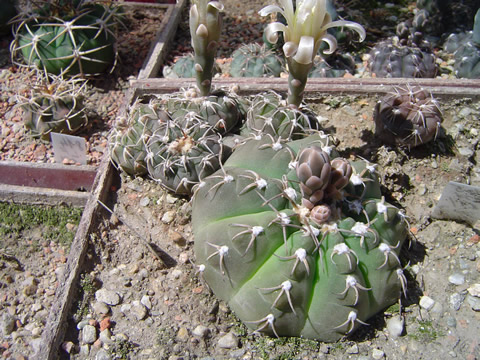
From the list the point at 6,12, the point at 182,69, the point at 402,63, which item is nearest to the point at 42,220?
the point at 182,69

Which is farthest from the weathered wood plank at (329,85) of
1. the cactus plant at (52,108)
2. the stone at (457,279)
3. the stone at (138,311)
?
the stone at (138,311)

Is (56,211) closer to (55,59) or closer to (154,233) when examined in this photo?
(154,233)

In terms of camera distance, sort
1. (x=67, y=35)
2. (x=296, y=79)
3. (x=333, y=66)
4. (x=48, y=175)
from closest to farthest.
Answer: (x=296, y=79), (x=48, y=175), (x=67, y=35), (x=333, y=66)

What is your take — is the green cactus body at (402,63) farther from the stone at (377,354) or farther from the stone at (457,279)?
the stone at (377,354)

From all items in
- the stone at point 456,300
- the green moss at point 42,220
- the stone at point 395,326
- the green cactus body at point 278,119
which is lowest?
the green moss at point 42,220

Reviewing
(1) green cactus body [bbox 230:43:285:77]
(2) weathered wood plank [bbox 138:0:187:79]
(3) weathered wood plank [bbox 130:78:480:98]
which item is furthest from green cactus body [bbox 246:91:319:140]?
(2) weathered wood plank [bbox 138:0:187:79]

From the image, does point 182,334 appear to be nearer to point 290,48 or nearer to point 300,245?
point 300,245

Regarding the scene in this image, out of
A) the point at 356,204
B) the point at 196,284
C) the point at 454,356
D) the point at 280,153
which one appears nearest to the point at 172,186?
the point at 196,284
